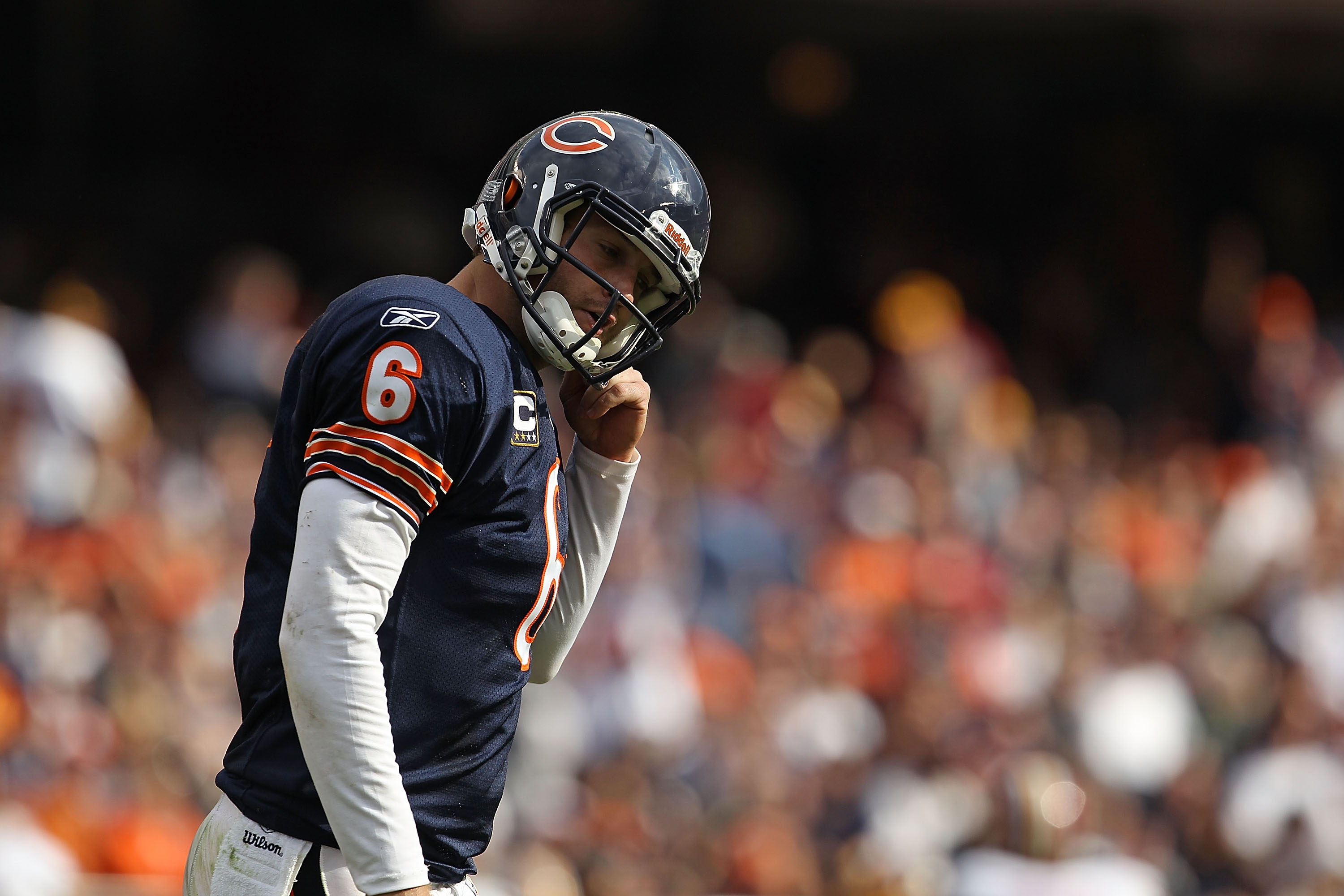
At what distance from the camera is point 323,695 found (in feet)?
7.63

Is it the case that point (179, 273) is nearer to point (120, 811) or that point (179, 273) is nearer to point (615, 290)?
point (120, 811)

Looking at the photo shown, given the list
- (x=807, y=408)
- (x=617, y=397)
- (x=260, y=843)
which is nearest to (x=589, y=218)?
(x=617, y=397)

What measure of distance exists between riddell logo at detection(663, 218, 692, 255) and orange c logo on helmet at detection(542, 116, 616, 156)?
6.7 inches

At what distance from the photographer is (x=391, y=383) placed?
239cm

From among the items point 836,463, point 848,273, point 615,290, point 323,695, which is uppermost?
point 848,273

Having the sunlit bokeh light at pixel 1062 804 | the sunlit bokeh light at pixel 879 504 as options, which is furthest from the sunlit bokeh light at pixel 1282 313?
the sunlit bokeh light at pixel 1062 804

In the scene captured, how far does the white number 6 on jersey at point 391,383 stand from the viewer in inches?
93.7

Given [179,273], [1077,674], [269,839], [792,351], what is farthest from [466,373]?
[792,351]

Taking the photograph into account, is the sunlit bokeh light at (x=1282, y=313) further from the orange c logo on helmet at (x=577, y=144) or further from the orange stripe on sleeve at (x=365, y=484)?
the orange stripe on sleeve at (x=365, y=484)

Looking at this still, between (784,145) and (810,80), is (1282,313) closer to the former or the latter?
(784,145)

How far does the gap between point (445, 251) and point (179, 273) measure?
2.16 meters

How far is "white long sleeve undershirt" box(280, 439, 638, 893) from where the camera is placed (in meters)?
2.33

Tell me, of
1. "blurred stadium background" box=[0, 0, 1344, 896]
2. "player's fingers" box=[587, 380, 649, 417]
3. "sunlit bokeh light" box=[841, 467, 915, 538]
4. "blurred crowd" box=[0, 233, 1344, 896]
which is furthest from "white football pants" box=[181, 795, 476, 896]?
"sunlit bokeh light" box=[841, 467, 915, 538]

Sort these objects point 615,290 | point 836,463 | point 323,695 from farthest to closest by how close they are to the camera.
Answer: point 836,463 < point 615,290 < point 323,695
